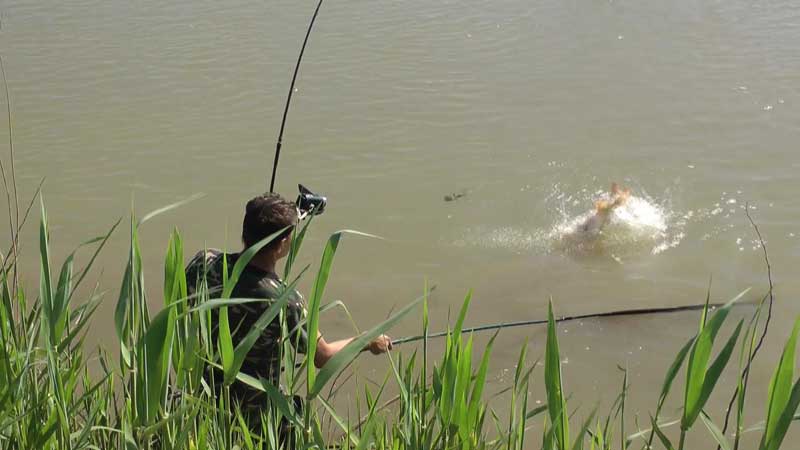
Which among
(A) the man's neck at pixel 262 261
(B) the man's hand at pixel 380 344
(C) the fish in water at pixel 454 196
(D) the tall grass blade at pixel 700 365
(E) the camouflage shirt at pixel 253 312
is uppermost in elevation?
(D) the tall grass blade at pixel 700 365

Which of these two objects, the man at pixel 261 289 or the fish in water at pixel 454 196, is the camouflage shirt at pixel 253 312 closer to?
the man at pixel 261 289

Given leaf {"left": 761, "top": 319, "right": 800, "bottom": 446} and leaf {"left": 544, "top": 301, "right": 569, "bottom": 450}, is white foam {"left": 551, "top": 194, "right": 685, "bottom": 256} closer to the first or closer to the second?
leaf {"left": 544, "top": 301, "right": 569, "bottom": 450}

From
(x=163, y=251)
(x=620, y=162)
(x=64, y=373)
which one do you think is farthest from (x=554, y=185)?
(x=64, y=373)

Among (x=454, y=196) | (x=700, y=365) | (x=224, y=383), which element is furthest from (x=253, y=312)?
(x=454, y=196)

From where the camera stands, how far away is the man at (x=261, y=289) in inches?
107

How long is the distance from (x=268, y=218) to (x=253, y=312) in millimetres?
286

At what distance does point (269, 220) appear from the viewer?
2.78 m

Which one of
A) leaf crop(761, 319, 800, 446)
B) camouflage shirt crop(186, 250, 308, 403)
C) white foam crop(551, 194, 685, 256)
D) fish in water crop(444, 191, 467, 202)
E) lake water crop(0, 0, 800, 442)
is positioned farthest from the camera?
fish in water crop(444, 191, 467, 202)

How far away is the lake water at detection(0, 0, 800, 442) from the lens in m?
5.14

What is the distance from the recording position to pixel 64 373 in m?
2.36

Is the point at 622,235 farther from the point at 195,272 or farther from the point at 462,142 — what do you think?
the point at 195,272

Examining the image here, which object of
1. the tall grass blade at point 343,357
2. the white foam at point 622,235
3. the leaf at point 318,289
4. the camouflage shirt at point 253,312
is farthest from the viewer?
the white foam at point 622,235

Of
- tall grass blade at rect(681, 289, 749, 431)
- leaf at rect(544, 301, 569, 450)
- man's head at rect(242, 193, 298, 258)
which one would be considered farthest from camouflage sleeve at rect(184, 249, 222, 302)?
tall grass blade at rect(681, 289, 749, 431)

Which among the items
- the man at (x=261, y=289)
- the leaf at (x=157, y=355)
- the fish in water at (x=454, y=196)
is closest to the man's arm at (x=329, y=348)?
the man at (x=261, y=289)
